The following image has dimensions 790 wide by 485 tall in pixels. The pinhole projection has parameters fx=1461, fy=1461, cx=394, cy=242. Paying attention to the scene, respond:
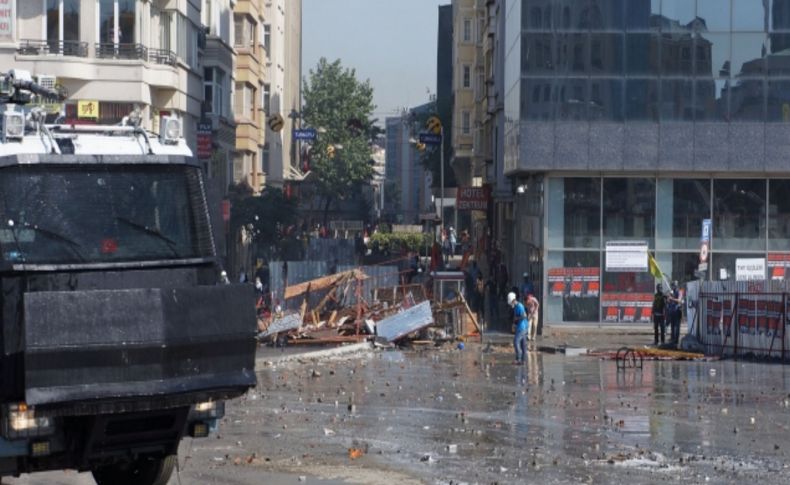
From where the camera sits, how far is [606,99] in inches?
1628

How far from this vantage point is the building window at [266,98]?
7538 cm

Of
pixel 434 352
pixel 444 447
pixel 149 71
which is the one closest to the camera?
pixel 444 447

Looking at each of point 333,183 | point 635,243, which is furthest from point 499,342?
point 333,183

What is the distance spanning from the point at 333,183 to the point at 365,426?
94.7 m

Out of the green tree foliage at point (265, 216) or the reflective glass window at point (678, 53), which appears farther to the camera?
the green tree foliage at point (265, 216)

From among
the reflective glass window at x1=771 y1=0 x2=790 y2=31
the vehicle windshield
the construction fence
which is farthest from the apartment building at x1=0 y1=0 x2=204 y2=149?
the vehicle windshield

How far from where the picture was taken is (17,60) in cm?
3762

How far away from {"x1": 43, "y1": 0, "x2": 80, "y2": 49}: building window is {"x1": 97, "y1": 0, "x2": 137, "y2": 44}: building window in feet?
2.51

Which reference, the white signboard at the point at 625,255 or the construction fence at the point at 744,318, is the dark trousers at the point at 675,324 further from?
the white signboard at the point at 625,255

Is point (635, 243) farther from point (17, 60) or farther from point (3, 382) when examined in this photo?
point (3, 382)

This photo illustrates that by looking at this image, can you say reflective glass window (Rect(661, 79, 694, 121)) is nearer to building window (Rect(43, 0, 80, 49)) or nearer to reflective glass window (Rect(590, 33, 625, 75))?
reflective glass window (Rect(590, 33, 625, 75))

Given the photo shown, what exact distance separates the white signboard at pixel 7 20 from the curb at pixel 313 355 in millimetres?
11834

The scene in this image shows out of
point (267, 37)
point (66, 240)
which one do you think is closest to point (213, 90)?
point (267, 37)

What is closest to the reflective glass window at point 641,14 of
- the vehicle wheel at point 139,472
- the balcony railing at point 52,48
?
the balcony railing at point 52,48
